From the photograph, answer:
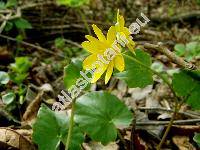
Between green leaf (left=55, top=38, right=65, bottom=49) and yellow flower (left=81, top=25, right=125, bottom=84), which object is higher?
yellow flower (left=81, top=25, right=125, bottom=84)

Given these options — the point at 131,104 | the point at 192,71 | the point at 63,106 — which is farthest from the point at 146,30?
the point at 192,71

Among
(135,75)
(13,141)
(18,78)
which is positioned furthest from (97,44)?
(18,78)

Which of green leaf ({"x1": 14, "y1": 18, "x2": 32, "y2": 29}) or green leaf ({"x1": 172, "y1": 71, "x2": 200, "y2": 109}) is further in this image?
green leaf ({"x1": 14, "y1": 18, "x2": 32, "y2": 29})

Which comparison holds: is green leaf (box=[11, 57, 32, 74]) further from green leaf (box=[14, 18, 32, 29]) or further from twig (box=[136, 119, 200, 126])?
twig (box=[136, 119, 200, 126])

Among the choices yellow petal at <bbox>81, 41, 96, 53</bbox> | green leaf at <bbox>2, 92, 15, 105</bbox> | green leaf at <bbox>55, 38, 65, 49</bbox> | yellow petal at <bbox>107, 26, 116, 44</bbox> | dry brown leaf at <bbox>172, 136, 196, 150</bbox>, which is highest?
yellow petal at <bbox>107, 26, 116, 44</bbox>

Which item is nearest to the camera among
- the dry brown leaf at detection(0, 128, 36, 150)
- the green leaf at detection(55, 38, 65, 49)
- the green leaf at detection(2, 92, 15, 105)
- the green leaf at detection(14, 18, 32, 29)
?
the dry brown leaf at detection(0, 128, 36, 150)

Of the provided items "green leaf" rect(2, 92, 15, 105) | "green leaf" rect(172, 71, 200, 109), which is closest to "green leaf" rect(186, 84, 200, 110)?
"green leaf" rect(172, 71, 200, 109)
